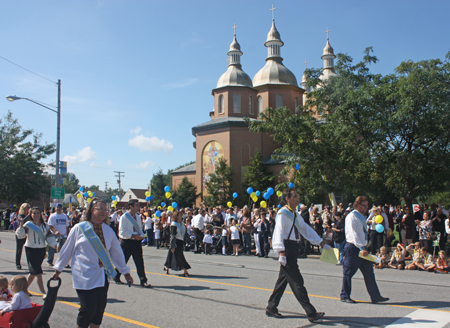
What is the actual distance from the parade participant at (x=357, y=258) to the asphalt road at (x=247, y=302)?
233mm

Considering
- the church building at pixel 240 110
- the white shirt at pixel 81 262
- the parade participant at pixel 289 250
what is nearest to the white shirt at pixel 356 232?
the parade participant at pixel 289 250

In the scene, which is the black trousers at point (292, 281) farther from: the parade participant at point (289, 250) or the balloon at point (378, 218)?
the balloon at point (378, 218)

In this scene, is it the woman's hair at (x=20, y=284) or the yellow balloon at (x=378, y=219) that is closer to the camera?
the woman's hair at (x=20, y=284)

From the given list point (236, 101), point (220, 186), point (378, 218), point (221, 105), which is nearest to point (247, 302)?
point (378, 218)

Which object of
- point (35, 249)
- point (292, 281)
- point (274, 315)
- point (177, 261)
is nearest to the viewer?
point (292, 281)

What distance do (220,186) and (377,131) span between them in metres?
26.7

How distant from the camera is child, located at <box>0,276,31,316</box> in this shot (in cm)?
494

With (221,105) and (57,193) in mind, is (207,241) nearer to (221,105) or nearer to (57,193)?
(57,193)

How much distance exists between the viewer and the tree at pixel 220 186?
4119 cm

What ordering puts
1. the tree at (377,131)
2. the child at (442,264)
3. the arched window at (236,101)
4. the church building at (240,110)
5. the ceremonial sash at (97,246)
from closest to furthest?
the ceremonial sash at (97,246)
the child at (442,264)
the tree at (377,131)
the church building at (240,110)
the arched window at (236,101)

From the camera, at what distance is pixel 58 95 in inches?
968

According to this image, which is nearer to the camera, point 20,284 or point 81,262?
point 81,262

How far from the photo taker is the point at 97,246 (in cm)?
462

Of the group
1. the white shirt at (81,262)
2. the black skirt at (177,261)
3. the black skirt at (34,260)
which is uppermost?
the white shirt at (81,262)
